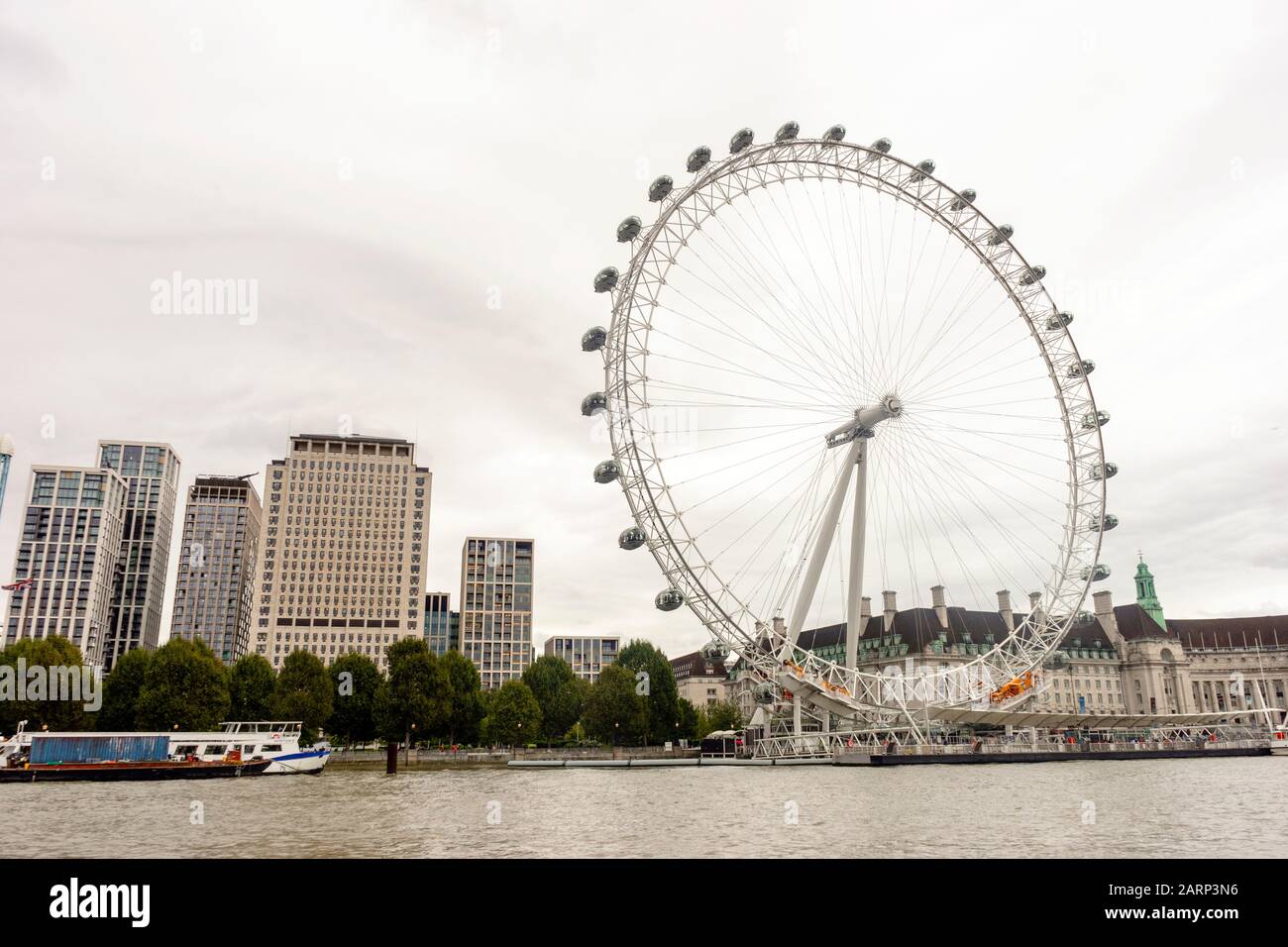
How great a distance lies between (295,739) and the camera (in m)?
74.1

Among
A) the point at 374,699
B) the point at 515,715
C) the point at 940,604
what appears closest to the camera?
the point at 374,699

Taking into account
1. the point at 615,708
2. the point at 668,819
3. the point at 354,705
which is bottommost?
the point at 668,819

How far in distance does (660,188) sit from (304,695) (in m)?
64.0

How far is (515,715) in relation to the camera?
109125mm

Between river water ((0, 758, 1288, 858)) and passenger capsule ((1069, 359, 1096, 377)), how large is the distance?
140ft

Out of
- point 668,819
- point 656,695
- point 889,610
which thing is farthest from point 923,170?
point 889,610

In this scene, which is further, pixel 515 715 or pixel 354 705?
pixel 515 715

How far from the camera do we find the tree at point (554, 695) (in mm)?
121562

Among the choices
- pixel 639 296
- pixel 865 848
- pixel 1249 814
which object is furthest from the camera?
pixel 639 296

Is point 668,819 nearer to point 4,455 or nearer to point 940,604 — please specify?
point 940,604

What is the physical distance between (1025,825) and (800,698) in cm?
5031

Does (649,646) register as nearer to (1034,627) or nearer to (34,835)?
(1034,627)

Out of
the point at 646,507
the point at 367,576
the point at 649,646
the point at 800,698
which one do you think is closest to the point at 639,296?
the point at 646,507
